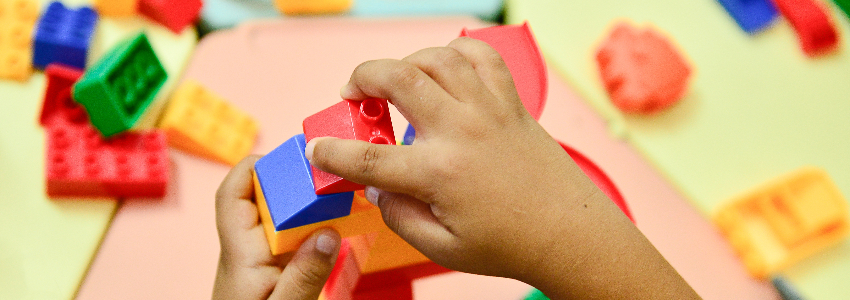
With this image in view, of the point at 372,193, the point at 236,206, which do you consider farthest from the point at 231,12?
the point at 372,193

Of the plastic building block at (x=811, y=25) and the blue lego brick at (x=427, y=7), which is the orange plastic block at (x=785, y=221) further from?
the blue lego brick at (x=427, y=7)

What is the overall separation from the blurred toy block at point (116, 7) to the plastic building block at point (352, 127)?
454 millimetres

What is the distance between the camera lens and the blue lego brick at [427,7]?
80cm

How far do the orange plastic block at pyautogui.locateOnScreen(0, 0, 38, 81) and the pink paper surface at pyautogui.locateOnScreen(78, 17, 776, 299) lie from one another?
17 cm

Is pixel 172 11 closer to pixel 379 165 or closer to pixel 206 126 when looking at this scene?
pixel 206 126

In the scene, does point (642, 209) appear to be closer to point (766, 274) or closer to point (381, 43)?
point (766, 274)

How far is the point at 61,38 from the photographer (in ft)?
2.07

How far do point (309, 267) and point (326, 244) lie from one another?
23 mm

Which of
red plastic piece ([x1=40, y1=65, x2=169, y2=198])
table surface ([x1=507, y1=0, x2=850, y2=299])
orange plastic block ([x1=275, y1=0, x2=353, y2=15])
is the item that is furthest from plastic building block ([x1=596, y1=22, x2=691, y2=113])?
red plastic piece ([x1=40, y1=65, x2=169, y2=198])

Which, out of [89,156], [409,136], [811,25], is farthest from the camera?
[811,25]

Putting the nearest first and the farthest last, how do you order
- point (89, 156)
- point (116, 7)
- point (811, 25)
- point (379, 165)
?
point (379, 165) < point (89, 156) < point (116, 7) < point (811, 25)

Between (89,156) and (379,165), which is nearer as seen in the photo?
(379,165)

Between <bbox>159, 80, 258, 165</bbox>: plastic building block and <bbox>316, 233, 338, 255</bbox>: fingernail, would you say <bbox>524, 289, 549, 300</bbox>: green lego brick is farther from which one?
<bbox>159, 80, 258, 165</bbox>: plastic building block

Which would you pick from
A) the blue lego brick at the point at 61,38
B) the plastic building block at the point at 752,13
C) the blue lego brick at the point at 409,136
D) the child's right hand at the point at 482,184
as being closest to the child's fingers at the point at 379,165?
the child's right hand at the point at 482,184
